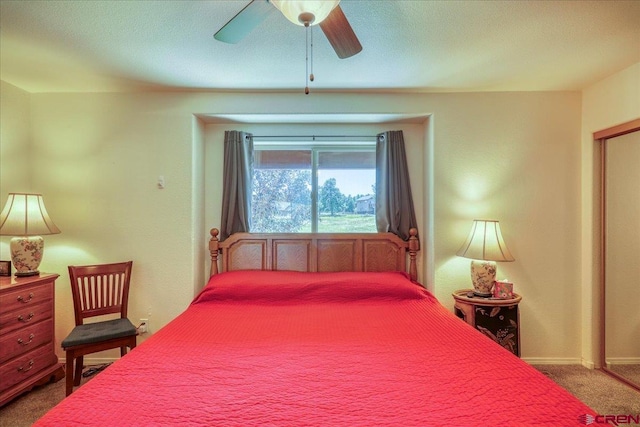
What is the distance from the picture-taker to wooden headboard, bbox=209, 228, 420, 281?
9.41ft

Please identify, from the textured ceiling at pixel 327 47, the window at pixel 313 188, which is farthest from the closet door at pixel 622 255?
the window at pixel 313 188

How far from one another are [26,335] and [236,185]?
193 centimetres

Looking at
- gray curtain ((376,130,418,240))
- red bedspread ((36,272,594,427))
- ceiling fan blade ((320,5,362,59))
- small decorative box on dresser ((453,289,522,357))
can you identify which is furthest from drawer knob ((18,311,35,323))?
small decorative box on dresser ((453,289,522,357))

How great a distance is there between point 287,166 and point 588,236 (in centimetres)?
285

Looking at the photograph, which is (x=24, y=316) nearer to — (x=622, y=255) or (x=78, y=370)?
(x=78, y=370)

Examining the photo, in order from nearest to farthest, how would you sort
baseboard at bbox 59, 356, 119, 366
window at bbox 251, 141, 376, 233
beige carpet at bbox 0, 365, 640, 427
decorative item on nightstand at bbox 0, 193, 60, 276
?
1. beige carpet at bbox 0, 365, 640, 427
2. decorative item on nightstand at bbox 0, 193, 60, 276
3. baseboard at bbox 59, 356, 119, 366
4. window at bbox 251, 141, 376, 233

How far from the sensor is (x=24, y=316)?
2.19 metres

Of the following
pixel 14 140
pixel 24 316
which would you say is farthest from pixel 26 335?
pixel 14 140

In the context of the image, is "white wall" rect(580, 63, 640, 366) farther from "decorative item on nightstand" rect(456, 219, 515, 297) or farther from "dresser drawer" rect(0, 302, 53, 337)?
"dresser drawer" rect(0, 302, 53, 337)

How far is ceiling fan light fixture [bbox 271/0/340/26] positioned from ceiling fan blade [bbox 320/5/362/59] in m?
0.13

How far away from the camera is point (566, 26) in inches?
70.2

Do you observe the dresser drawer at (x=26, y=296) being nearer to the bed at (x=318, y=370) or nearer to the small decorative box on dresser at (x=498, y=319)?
the bed at (x=318, y=370)

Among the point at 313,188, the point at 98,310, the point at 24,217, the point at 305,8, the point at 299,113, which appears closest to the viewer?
the point at 305,8

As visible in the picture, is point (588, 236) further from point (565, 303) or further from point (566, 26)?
point (566, 26)
